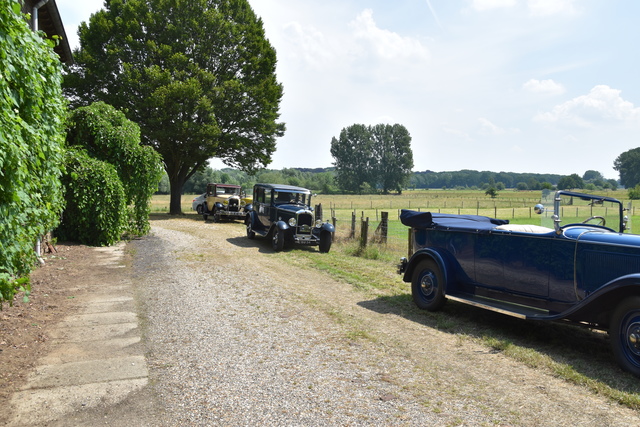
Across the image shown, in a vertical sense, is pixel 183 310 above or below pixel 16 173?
below

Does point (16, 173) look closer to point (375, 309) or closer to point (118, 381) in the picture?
point (118, 381)

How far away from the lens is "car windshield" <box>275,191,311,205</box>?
15.7m

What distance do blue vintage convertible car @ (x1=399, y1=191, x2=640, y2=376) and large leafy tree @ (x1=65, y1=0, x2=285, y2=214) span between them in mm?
19827

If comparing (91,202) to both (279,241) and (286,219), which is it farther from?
(286,219)

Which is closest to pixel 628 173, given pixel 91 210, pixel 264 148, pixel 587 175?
pixel 587 175

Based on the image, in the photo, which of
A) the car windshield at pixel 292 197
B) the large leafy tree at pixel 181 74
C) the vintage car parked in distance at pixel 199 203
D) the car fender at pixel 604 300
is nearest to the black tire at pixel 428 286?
the car fender at pixel 604 300

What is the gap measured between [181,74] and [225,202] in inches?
294

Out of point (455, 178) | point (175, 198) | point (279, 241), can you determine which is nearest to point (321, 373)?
point (279, 241)

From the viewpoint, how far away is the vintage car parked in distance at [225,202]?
76.8ft

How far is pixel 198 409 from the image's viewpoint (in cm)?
388

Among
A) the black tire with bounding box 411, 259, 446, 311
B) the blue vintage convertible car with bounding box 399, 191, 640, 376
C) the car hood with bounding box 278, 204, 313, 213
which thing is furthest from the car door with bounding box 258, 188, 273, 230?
the black tire with bounding box 411, 259, 446, 311

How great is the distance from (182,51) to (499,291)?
24.7 meters

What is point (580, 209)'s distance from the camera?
20.8 ft

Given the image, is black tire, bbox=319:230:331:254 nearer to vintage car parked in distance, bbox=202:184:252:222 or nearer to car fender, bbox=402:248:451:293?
car fender, bbox=402:248:451:293
